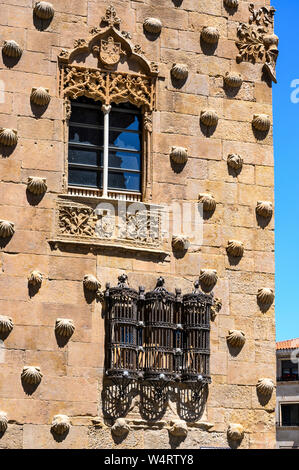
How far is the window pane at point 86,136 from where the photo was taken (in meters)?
16.3

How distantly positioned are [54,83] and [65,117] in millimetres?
517

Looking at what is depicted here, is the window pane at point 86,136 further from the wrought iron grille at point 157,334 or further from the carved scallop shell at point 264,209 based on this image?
the carved scallop shell at point 264,209

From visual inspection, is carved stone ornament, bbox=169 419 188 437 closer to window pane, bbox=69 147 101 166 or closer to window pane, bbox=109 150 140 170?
window pane, bbox=109 150 140 170

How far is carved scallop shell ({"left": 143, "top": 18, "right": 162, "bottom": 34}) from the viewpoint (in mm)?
16812

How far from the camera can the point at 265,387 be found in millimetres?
16375

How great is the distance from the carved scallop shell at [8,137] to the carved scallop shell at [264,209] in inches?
152

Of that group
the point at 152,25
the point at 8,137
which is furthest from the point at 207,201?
the point at 8,137

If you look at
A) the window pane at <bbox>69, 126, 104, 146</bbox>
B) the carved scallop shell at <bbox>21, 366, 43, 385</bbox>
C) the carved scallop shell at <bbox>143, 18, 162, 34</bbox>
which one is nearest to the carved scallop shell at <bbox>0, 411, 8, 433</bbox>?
the carved scallop shell at <bbox>21, 366, 43, 385</bbox>

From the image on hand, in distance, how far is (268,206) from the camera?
17031 mm

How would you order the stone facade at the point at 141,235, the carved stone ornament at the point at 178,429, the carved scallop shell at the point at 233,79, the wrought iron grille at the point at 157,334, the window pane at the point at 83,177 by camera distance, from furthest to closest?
1. the carved scallop shell at the point at 233,79
2. the window pane at the point at 83,177
3. the carved stone ornament at the point at 178,429
4. the wrought iron grille at the point at 157,334
5. the stone facade at the point at 141,235

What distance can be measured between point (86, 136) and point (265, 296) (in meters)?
3.54

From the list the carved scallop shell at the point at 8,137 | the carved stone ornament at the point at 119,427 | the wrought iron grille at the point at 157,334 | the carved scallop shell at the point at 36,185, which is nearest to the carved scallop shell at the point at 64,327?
the wrought iron grille at the point at 157,334

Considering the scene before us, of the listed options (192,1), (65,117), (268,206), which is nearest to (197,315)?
(268,206)

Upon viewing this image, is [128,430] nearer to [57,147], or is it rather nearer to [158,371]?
[158,371]
